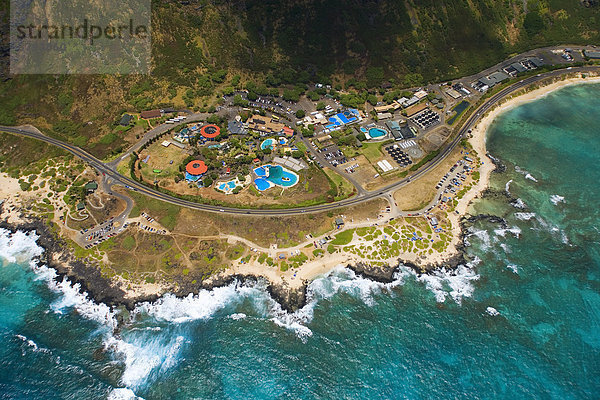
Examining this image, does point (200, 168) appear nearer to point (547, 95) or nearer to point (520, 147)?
point (520, 147)

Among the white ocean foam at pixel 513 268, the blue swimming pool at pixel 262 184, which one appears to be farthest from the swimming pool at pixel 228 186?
the white ocean foam at pixel 513 268

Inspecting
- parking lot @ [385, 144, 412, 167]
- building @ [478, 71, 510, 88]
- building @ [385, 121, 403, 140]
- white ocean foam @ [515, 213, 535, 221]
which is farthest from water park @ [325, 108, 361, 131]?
white ocean foam @ [515, 213, 535, 221]

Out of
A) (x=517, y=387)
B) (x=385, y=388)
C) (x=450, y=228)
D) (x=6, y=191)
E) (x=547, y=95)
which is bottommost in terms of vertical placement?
(x=6, y=191)

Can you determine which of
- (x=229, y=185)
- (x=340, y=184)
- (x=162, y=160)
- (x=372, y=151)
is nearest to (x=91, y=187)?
(x=162, y=160)

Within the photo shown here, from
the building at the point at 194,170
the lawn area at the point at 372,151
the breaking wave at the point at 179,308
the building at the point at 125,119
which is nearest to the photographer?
the breaking wave at the point at 179,308

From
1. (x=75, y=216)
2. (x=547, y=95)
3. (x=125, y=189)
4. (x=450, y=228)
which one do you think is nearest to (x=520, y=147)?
(x=547, y=95)

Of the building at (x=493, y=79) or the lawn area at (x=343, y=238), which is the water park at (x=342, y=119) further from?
the building at (x=493, y=79)
